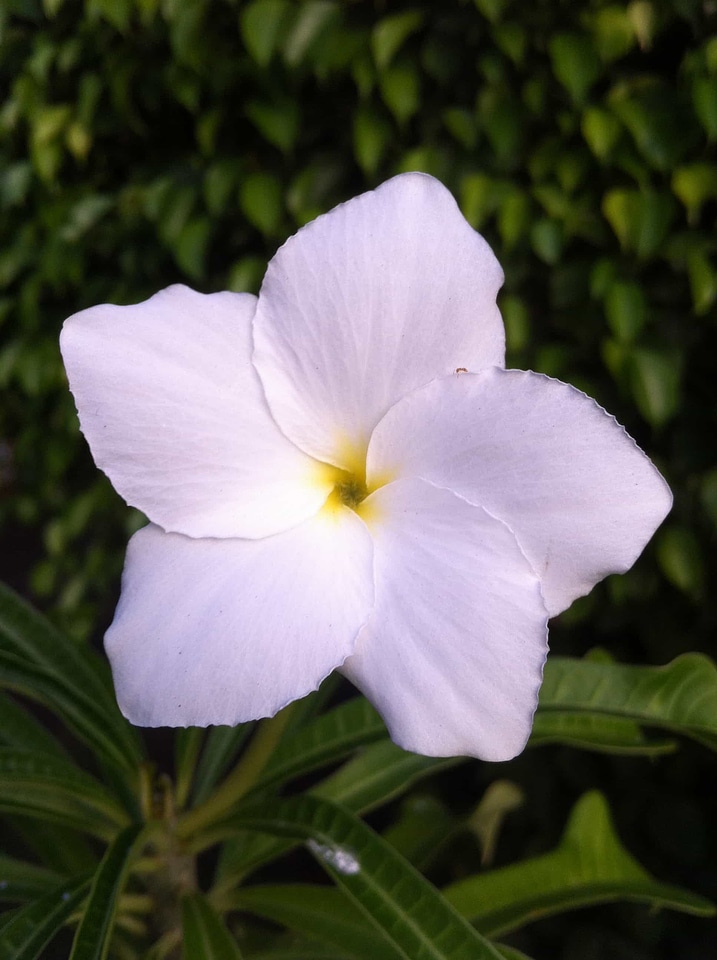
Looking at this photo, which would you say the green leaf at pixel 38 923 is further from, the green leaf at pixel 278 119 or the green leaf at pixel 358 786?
the green leaf at pixel 278 119

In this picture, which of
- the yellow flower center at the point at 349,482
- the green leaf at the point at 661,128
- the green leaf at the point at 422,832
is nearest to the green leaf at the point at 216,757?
the green leaf at the point at 422,832

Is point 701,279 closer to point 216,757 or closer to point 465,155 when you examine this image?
point 465,155

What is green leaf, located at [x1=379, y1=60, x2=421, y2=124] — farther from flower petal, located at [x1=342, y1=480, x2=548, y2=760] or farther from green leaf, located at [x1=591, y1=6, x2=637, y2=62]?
flower petal, located at [x1=342, y1=480, x2=548, y2=760]

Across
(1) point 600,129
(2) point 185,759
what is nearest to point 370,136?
(1) point 600,129

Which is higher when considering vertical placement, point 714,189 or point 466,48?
point 466,48

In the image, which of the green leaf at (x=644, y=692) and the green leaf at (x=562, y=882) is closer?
the green leaf at (x=644, y=692)

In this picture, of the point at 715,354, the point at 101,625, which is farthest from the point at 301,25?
the point at 101,625

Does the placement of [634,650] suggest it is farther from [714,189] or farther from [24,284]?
[24,284]
